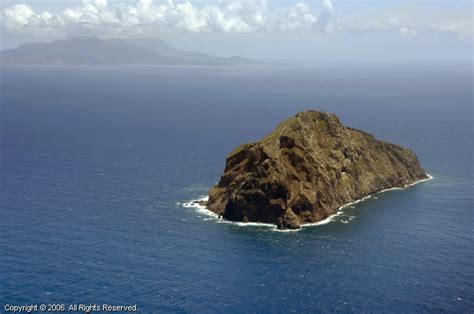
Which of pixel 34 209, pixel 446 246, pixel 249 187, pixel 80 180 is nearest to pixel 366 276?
pixel 446 246

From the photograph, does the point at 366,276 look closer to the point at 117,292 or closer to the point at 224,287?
the point at 224,287
